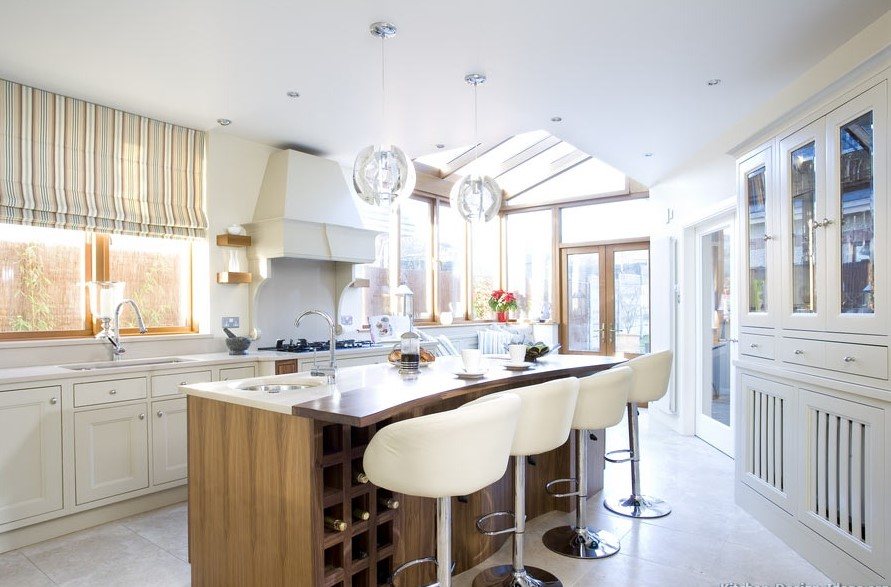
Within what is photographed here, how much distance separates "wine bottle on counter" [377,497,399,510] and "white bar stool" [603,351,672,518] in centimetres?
157

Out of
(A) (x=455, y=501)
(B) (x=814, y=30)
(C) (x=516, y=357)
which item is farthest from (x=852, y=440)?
(B) (x=814, y=30)

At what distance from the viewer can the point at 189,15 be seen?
8.50 ft

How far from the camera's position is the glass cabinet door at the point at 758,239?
3.01 metres

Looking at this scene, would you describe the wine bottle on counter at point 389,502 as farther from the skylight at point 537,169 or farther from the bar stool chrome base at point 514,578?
the skylight at point 537,169

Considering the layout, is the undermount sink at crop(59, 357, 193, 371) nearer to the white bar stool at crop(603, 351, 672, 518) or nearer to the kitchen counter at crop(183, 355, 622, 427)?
the kitchen counter at crop(183, 355, 622, 427)

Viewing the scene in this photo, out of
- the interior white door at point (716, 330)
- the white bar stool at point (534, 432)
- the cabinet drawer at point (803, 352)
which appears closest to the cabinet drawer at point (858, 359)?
the cabinet drawer at point (803, 352)

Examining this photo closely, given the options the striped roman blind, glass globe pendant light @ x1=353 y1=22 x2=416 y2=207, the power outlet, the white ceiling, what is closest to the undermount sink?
the power outlet

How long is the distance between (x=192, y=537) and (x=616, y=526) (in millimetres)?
2264

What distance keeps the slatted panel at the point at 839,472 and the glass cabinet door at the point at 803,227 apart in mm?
477

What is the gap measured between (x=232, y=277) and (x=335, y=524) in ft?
9.40

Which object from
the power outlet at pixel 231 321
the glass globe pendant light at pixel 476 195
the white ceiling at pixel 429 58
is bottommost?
the power outlet at pixel 231 321

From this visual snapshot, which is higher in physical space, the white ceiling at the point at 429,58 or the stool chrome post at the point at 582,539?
the white ceiling at the point at 429,58

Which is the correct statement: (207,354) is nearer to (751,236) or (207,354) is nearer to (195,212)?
Result: (195,212)

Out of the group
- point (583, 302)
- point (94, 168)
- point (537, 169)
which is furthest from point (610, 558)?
point (537, 169)
